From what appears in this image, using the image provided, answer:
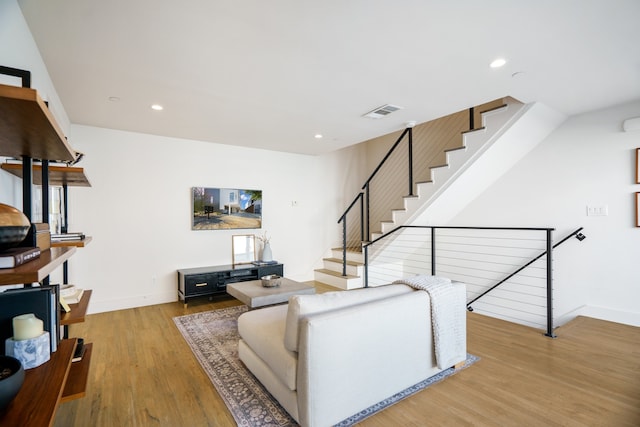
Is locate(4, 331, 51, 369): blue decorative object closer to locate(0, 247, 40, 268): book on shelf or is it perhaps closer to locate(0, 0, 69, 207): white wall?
locate(0, 247, 40, 268): book on shelf

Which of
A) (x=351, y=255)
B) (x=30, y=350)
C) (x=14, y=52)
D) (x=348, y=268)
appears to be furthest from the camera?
(x=351, y=255)

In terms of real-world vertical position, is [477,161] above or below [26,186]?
above

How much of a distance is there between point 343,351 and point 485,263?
3666 mm

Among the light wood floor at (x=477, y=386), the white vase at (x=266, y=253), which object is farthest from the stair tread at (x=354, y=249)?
the light wood floor at (x=477, y=386)

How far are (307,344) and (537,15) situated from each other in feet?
7.73

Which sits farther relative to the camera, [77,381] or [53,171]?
[53,171]

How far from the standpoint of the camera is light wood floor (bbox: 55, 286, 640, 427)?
1.96 metres

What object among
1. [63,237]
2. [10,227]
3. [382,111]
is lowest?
[63,237]

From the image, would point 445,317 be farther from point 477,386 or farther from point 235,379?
point 235,379

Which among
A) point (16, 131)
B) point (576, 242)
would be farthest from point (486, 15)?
point (576, 242)

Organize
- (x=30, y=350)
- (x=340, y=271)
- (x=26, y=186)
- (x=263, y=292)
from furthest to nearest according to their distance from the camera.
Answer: (x=340, y=271)
(x=263, y=292)
(x=26, y=186)
(x=30, y=350)

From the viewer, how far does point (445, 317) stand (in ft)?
7.66

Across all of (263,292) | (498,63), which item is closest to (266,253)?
(263,292)

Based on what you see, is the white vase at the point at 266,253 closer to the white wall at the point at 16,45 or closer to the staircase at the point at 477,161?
the staircase at the point at 477,161
